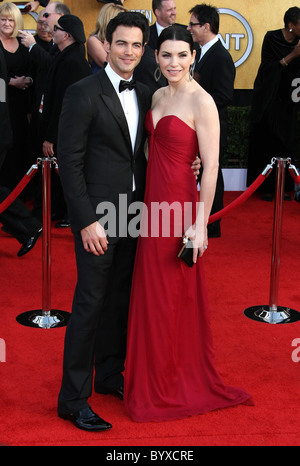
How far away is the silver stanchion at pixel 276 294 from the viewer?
4383 mm

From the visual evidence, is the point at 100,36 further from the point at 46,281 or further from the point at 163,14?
the point at 46,281

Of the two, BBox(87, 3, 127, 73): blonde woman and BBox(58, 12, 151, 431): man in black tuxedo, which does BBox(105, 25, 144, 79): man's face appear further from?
BBox(87, 3, 127, 73): blonde woman

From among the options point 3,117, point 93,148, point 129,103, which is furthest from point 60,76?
point 93,148

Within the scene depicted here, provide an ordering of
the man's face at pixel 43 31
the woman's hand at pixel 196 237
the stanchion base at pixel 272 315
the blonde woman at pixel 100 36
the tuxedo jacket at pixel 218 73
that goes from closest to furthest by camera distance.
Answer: the woman's hand at pixel 196 237, the stanchion base at pixel 272 315, the blonde woman at pixel 100 36, the tuxedo jacket at pixel 218 73, the man's face at pixel 43 31

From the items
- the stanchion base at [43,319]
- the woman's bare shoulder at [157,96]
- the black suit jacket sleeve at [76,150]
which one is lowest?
the stanchion base at [43,319]

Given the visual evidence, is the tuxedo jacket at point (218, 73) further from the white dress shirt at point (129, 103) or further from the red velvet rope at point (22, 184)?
the white dress shirt at point (129, 103)

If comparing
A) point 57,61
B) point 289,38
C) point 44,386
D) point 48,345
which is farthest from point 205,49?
point 44,386

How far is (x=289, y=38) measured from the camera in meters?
7.29

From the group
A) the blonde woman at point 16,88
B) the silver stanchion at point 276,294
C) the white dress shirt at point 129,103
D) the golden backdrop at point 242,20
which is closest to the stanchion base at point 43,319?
the silver stanchion at point 276,294

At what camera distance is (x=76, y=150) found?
2742 millimetres

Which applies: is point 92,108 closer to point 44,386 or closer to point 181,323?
point 181,323

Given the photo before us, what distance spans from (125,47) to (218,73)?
10.3 feet

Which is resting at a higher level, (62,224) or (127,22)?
(127,22)

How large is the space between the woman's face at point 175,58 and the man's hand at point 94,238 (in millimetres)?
704
